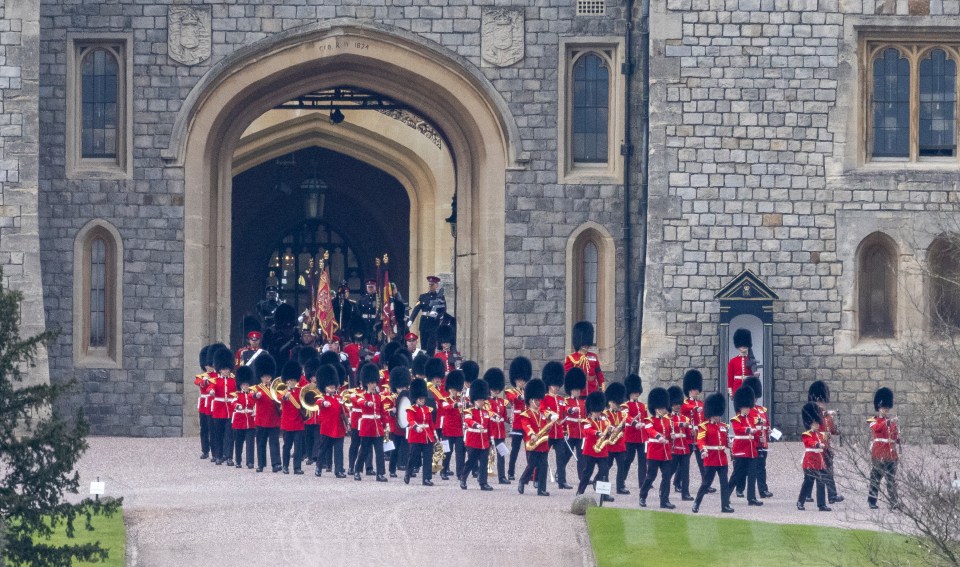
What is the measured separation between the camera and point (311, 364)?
1803cm

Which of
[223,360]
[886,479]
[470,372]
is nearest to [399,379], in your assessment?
[470,372]

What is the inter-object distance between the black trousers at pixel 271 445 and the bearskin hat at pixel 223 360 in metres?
0.81

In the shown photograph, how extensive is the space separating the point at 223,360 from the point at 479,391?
8.91 ft

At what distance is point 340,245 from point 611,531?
1696 cm

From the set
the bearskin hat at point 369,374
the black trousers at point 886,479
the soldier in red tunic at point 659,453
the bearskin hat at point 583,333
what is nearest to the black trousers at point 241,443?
the bearskin hat at point 369,374

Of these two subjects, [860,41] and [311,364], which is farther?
[860,41]

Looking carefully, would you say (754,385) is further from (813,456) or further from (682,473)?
(813,456)

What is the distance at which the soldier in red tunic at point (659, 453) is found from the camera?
51.8ft

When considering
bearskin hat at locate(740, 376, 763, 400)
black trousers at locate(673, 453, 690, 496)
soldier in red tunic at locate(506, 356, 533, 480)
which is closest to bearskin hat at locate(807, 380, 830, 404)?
bearskin hat at locate(740, 376, 763, 400)

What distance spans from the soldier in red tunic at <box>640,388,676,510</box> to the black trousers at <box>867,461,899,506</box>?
1.63m

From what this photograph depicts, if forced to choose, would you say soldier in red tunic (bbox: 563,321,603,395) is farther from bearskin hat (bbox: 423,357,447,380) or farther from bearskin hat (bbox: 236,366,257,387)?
bearskin hat (bbox: 236,366,257,387)

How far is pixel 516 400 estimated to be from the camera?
1688 centimetres

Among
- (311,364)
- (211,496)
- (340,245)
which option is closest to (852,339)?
(311,364)

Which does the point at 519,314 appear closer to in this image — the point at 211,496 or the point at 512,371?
the point at 512,371
